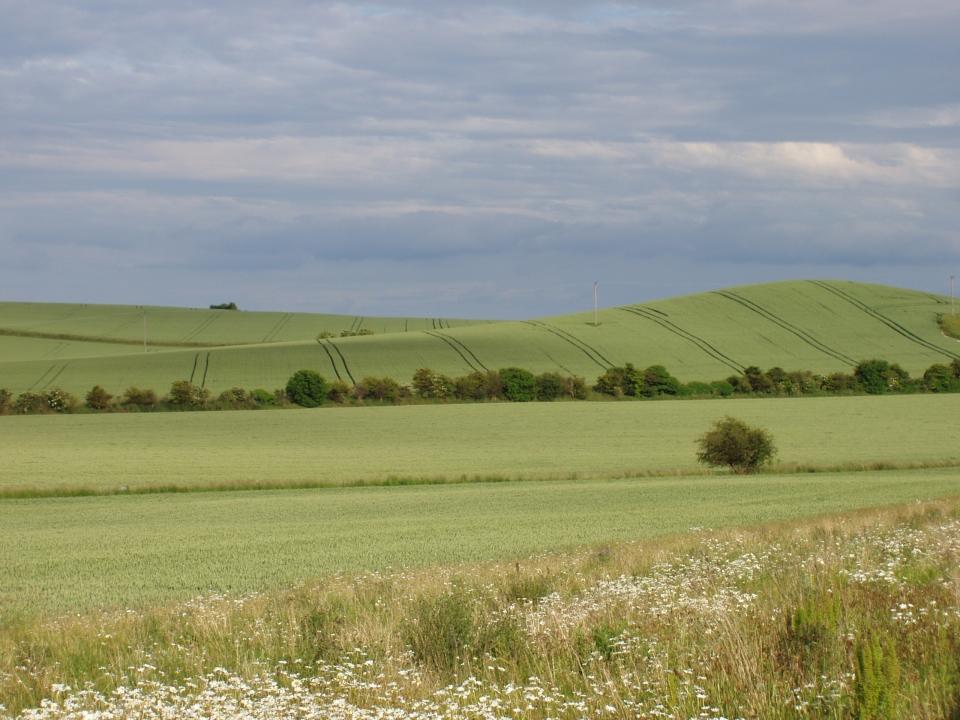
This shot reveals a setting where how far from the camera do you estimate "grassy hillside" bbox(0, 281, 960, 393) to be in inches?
3164

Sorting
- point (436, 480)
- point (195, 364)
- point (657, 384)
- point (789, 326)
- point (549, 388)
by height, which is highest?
point (789, 326)

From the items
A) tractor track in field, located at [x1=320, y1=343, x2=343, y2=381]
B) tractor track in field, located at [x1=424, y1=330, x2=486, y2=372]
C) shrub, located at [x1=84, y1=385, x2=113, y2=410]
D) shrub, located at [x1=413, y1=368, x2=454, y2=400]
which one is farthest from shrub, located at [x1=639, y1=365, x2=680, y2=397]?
shrub, located at [x1=84, y1=385, x2=113, y2=410]

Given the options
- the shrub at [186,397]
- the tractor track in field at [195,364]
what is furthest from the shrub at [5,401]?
the tractor track in field at [195,364]

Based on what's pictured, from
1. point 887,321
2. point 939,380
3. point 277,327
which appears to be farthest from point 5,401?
point 887,321

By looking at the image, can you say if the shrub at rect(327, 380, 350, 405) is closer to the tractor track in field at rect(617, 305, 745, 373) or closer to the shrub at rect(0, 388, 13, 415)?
the shrub at rect(0, 388, 13, 415)

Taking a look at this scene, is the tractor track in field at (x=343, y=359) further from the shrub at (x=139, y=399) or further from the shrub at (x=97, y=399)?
the shrub at (x=97, y=399)

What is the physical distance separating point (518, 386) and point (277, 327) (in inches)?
2636

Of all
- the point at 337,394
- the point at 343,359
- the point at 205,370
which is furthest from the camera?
the point at 343,359

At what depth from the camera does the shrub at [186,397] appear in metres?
68.1

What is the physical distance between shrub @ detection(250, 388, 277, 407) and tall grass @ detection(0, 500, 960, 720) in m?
58.7

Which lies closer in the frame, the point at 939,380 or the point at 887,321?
the point at 939,380

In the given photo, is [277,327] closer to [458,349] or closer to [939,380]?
[458,349]

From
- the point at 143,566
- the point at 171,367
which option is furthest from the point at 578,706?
the point at 171,367

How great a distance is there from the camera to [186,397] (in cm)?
6819
